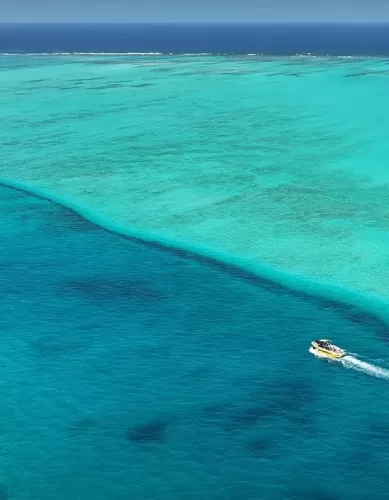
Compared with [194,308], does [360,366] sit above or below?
below

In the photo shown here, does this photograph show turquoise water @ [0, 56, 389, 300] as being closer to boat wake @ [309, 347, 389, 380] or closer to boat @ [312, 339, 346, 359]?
boat @ [312, 339, 346, 359]

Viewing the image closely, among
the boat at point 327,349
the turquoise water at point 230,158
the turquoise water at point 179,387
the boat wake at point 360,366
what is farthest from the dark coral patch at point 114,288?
the boat wake at point 360,366

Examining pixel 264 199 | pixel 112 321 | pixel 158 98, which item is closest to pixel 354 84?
pixel 158 98

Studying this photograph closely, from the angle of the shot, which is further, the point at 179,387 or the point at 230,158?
the point at 230,158

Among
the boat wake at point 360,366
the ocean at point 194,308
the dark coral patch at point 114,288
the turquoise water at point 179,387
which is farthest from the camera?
the dark coral patch at point 114,288

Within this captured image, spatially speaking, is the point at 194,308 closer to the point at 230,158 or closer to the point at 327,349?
the point at 327,349

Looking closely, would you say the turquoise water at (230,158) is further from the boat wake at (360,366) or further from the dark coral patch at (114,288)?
the boat wake at (360,366)

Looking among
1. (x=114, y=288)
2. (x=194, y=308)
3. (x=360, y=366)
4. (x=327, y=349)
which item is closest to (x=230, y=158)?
(x=114, y=288)
